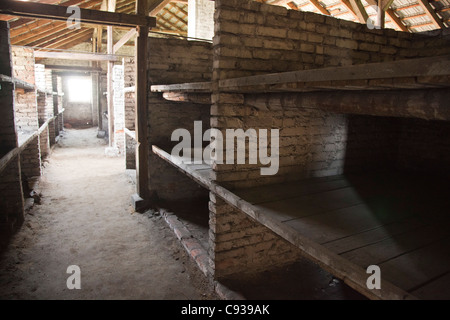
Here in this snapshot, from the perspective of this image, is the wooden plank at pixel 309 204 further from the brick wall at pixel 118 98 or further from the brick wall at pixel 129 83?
the brick wall at pixel 118 98

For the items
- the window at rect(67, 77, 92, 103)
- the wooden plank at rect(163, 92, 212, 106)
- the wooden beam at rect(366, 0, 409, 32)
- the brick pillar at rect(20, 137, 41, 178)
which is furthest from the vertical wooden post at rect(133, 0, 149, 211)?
the window at rect(67, 77, 92, 103)

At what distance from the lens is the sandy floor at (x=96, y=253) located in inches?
129

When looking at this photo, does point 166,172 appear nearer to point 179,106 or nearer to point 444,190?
point 179,106

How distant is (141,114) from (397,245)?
4.60 metres

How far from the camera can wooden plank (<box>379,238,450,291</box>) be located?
1.46 m

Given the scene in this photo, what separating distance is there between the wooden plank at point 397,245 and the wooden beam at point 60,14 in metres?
4.90

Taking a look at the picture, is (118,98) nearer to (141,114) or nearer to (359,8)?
(141,114)

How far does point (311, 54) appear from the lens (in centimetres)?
311

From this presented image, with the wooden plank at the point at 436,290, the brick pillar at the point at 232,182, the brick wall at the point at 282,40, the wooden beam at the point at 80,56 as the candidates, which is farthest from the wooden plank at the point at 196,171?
the wooden beam at the point at 80,56

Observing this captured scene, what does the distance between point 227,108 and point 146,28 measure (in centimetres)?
329

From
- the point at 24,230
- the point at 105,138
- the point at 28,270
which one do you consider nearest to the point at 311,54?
the point at 28,270

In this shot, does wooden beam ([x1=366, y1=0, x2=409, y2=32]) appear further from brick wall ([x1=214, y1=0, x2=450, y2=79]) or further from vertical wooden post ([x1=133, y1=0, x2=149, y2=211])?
vertical wooden post ([x1=133, y1=0, x2=149, y2=211])

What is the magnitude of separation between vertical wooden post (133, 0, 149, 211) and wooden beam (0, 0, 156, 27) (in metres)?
0.16
